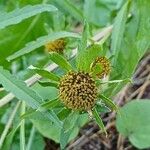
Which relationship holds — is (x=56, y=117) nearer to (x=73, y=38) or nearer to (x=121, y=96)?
(x=73, y=38)

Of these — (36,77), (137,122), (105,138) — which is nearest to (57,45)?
(36,77)

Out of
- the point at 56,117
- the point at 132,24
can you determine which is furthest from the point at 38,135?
the point at 56,117

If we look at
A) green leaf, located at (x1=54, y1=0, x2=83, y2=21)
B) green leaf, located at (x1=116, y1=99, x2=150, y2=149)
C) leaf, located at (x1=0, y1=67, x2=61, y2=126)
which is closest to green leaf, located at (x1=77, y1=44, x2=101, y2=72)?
leaf, located at (x1=0, y1=67, x2=61, y2=126)

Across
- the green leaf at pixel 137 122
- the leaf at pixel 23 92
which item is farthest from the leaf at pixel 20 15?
the green leaf at pixel 137 122

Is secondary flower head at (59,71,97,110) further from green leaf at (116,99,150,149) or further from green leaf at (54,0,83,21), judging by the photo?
green leaf at (116,99,150,149)

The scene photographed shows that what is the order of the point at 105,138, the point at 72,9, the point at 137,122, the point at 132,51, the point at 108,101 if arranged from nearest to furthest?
the point at 108,101 < the point at 132,51 < the point at 72,9 < the point at 137,122 < the point at 105,138

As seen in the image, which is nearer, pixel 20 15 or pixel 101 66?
pixel 101 66

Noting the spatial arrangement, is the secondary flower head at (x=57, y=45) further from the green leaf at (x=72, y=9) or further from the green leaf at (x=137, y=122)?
the green leaf at (x=137, y=122)

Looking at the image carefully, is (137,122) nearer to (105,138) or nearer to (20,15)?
(105,138)
